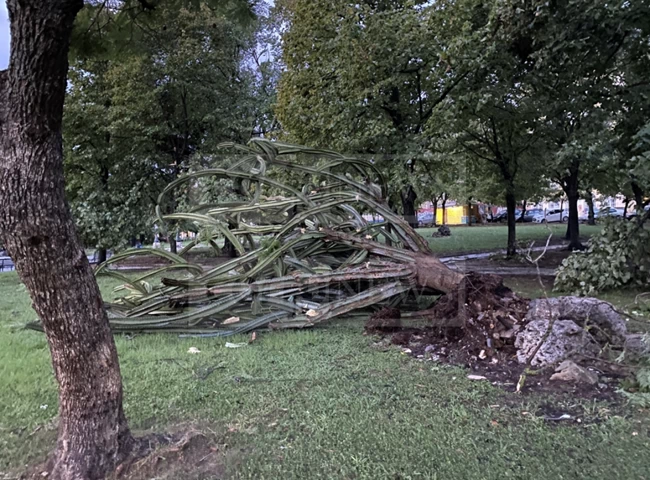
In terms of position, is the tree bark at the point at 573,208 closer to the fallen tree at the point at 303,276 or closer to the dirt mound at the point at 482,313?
the fallen tree at the point at 303,276

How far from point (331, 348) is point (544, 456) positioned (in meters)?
2.46

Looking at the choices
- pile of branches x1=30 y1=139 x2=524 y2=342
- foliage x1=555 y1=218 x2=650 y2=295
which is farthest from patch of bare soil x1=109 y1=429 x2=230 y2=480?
foliage x1=555 y1=218 x2=650 y2=295

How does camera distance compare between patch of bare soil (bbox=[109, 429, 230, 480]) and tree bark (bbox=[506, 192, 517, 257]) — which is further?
tree bark (bbox=[506, 192, 517, 257])

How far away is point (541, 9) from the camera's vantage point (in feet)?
21.7

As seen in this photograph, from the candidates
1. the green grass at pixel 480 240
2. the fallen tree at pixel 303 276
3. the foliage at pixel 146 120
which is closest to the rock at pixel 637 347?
the fallen tree at pixel 303 276

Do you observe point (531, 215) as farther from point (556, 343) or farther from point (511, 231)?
point (556, 343)

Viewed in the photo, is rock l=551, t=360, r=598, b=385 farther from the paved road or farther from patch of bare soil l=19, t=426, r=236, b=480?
the paved road

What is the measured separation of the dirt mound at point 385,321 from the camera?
17.0 feet

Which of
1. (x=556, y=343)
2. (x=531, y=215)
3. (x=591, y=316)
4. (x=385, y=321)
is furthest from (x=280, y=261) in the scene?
(x=531, y=215)

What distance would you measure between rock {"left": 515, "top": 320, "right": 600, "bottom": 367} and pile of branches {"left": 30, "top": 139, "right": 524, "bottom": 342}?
1.33 feet

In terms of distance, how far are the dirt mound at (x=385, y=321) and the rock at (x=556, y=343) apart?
1532 mm

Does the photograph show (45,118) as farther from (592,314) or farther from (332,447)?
(592,314)

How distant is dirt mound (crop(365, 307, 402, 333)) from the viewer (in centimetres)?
517

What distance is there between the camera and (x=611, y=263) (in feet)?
23.1
